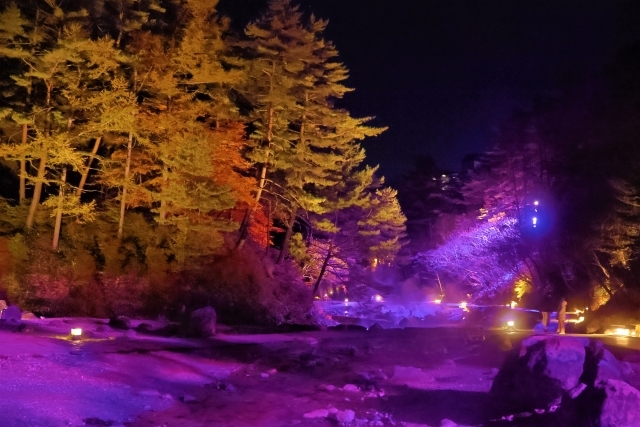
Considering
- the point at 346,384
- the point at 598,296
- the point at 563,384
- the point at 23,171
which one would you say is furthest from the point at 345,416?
the point at 598,296

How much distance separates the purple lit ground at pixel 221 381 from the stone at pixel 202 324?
18.8 inches

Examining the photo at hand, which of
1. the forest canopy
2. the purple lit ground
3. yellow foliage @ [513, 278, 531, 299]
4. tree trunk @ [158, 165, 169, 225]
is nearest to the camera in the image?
the purple lit ground

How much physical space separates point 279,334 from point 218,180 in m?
7.41

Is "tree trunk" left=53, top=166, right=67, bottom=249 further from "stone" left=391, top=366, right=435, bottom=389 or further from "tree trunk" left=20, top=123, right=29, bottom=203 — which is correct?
"stone" left=391, top=366, right=435, bottom=389

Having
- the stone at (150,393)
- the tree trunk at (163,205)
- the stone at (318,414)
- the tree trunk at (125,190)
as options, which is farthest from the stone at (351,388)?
the tree trunk at (125,190)

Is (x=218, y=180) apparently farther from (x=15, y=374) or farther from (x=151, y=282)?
(x=15, y=374)

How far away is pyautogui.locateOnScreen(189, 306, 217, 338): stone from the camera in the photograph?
64.5 feet

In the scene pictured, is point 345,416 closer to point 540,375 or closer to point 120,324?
point 540,375

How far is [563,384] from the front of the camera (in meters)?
10.6

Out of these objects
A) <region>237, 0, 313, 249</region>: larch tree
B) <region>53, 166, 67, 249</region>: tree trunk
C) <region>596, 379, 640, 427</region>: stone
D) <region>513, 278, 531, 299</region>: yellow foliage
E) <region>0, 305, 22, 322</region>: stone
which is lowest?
<region>0, 305, 22, 322</region>: stone

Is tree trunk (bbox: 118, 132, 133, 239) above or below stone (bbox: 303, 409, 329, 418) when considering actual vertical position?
above

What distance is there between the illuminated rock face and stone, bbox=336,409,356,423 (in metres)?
2.63

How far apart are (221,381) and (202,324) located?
569 centimetres

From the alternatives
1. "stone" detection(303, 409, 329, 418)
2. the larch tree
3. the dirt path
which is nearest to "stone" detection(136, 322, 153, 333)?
the dirt path
